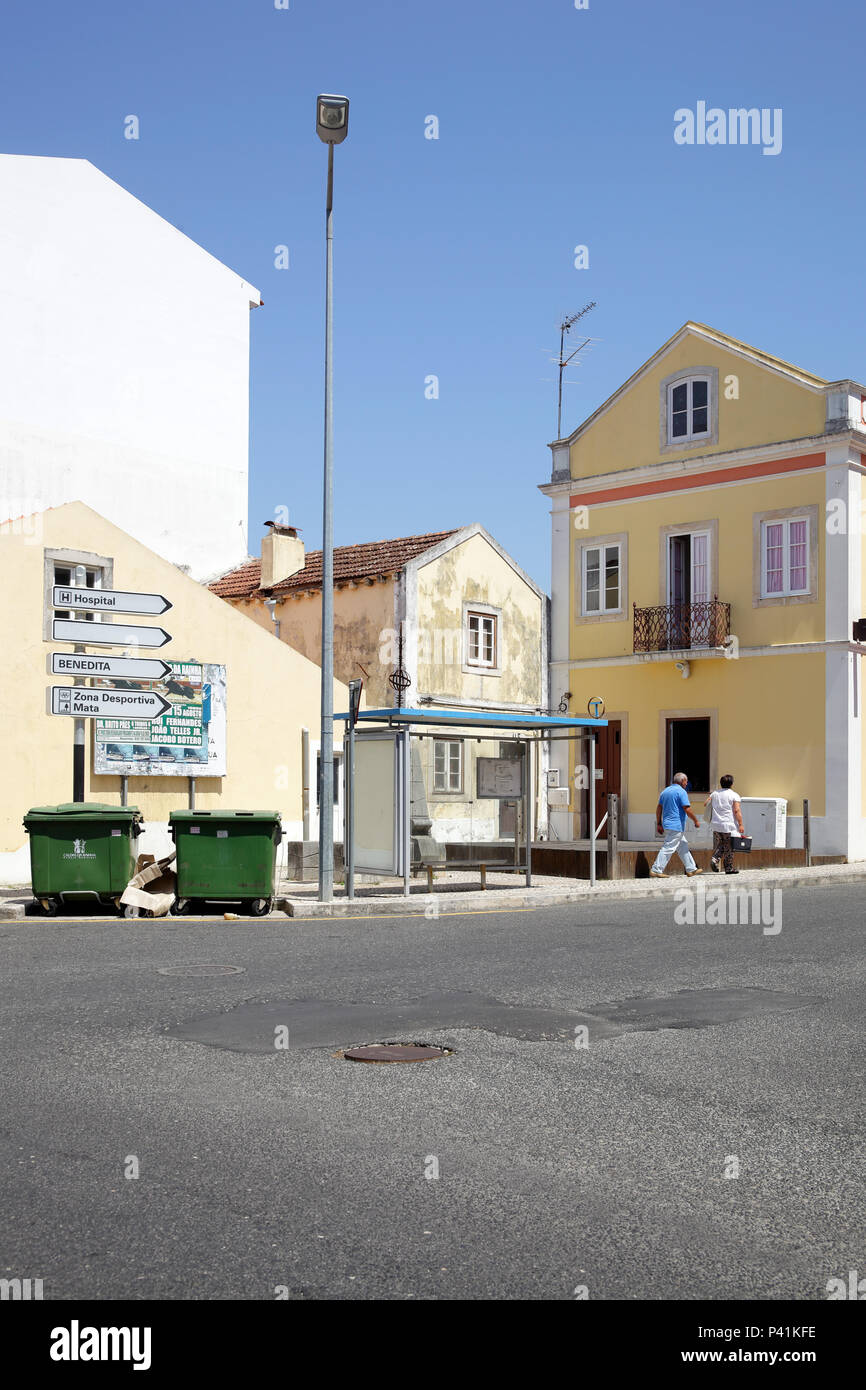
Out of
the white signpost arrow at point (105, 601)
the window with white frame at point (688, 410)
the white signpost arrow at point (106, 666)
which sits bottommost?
the white signpost arrow at point (106, 666)

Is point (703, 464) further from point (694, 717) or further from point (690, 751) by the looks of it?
point (690, 751)

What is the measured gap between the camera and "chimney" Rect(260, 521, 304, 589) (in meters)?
30.2

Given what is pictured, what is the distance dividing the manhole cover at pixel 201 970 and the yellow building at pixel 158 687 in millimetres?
7421

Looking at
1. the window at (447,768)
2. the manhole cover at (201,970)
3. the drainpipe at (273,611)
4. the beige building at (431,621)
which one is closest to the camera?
the manhole cover at (201,970)

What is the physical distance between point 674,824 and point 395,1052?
1413 centimetres

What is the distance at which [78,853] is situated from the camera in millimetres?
15648

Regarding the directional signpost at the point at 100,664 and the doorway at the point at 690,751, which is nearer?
the directional signpost at the point at 100,664

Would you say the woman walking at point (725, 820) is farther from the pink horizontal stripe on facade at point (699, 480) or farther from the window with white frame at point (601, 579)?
the window with white frame at point (601, 579)

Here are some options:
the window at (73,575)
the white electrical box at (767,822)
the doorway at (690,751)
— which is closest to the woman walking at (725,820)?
the white electrical box at (767,822)

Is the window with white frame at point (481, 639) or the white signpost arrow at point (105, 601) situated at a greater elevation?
the window with white frame at point (481, 639)

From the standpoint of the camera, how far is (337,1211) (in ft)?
15.5

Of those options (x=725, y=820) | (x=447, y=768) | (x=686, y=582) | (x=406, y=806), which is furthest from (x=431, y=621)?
(x=406, y=806)

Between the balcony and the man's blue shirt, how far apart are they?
26.0ft

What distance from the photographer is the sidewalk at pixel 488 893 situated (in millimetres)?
16328
